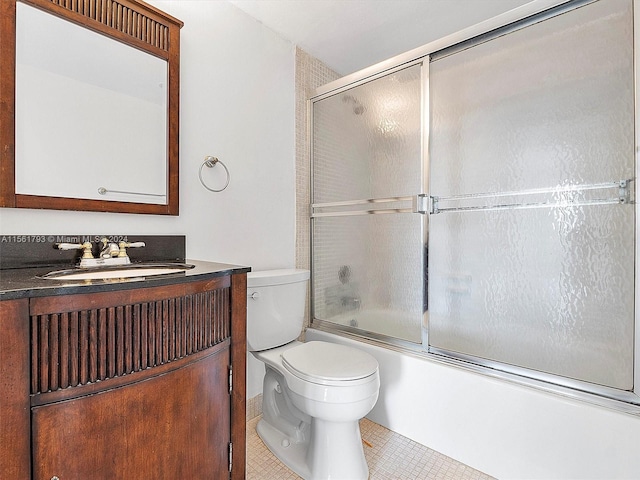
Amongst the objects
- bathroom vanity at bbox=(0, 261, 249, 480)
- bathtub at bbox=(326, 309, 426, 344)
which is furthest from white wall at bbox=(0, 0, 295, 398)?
bathroom vanity at bbox=(0, 261, 249, 480)

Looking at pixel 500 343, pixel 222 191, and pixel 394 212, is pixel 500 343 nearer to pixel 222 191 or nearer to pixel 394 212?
pixel 394 212

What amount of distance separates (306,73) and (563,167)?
1597 mm

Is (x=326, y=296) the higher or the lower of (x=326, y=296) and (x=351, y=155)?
the lower

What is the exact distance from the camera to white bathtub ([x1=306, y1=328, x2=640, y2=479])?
3.89 ft

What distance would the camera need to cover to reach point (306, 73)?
2.22 meters

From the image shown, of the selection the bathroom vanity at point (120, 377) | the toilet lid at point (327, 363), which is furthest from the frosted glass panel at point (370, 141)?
the bathroom vanity at point (120, 377)

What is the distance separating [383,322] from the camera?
6.26 feet

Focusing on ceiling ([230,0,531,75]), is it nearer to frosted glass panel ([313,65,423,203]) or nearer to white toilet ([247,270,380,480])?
frosted glass panel ([313,65,423,203])

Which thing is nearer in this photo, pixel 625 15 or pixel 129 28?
pixel 625 15

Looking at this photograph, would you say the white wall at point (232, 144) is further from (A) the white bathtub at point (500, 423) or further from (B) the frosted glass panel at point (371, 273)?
(A) the white bathtub at point (500, 423)

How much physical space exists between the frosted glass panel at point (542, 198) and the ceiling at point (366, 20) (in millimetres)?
393

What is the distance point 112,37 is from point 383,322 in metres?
1.81

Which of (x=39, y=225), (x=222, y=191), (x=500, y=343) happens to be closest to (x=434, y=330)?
(x=500, y=343)

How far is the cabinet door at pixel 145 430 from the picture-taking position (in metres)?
0.69
